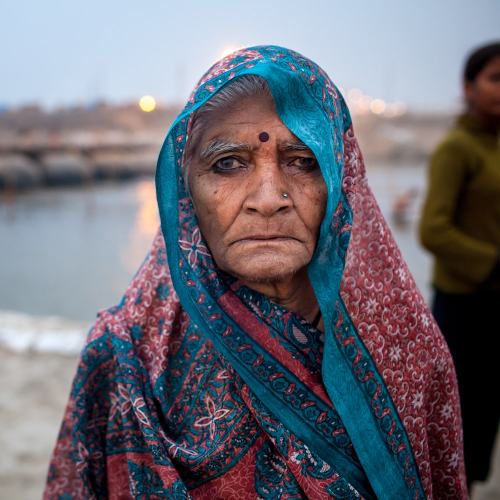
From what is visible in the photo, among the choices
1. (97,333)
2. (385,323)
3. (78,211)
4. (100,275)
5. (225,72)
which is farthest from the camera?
(78,211)

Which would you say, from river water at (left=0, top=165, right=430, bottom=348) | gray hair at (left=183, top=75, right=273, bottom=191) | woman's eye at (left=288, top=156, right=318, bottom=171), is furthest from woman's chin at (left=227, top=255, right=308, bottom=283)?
river water at (left=0, top=165, right=430, bottom=348)

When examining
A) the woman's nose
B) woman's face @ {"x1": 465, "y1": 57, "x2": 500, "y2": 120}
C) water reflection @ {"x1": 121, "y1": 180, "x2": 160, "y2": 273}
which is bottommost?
water reflection @ {"x1": 121, "y1": 180, "x2": 160, "y2": 273}

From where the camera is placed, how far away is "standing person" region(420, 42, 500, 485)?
251 centimetres

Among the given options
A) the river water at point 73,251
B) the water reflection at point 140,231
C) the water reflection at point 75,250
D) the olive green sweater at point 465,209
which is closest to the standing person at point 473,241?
the olive green sweater at point 465,209

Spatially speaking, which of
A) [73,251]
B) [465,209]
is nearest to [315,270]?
[465,209]

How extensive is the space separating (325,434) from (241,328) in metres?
0.32

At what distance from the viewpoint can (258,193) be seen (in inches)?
50.4

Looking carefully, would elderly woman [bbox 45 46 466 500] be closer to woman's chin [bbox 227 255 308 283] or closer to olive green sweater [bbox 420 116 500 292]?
woman's chin [bbox 227 255 308 283]

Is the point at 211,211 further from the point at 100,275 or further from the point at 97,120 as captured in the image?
the point at 97,120

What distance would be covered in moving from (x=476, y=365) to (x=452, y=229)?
67 centimetres

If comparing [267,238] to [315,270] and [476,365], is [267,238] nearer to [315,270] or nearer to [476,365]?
[315,270]

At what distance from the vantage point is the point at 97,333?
4.95ft

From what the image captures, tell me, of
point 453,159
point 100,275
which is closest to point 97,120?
point 100,275

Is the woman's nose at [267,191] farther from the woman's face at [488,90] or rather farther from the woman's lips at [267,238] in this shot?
the woman's face at [488,90]
